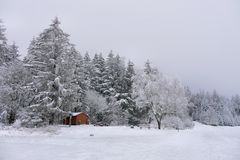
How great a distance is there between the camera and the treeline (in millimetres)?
31266

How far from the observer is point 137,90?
49.1 m

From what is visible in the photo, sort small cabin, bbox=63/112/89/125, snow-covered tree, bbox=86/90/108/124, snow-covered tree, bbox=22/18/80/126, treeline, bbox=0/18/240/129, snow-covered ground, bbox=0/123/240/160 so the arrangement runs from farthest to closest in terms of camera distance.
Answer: snow-covered tree, bbox=86/90/108/124 → small cabin, bbox=63/112/89/125 → treeline, bbox=0/18/240/129 → snow-covered tree, bbox=22/18/80/126 → snow-covered ground, bbox=0/123/240/160

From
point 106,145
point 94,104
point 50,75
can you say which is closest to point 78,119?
point 94,104

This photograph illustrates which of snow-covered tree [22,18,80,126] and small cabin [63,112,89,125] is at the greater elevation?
snow-covered tree [22,18,80,126]

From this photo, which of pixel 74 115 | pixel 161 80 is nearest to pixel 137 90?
pixel 161 80

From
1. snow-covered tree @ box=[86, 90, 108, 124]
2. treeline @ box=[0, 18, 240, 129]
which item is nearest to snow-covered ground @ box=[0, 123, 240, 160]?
treeline @ box=[0, 18, 240, 129]

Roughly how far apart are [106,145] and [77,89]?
22219 millimetres

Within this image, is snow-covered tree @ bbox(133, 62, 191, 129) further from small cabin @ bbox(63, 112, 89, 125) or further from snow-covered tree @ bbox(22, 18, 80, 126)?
snow-covered tree @ bbox(22, 18, 80, 126)

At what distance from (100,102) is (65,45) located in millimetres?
19142

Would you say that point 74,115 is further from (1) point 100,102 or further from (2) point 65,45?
(2) point 65,45

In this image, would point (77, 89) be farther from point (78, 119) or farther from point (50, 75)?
point (50, 75)

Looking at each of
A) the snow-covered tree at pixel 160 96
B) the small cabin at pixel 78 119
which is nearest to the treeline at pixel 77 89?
the snow-covered tree at pixel 160 96

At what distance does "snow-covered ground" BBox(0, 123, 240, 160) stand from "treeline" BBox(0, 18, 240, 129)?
4366 mm

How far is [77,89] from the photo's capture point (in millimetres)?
39812
